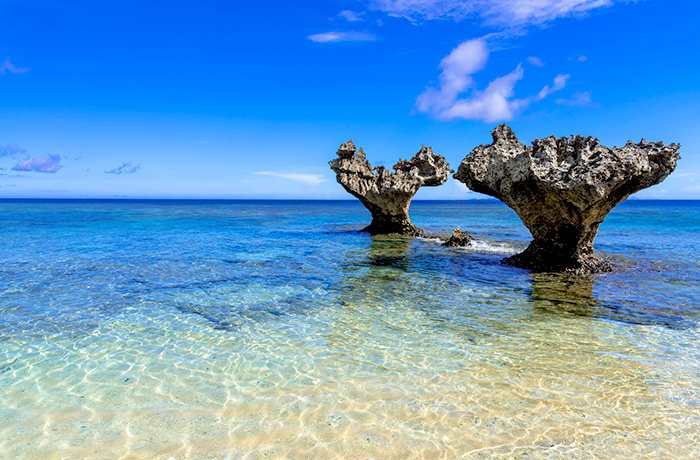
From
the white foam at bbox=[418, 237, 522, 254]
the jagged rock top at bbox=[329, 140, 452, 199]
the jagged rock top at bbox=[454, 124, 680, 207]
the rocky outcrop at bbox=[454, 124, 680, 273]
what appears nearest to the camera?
the jagged rock top at bbox=[454, 124, 680, 207]

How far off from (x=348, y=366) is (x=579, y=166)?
10104mm

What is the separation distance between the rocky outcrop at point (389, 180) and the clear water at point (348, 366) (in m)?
11.5

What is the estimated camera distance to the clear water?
4531 millimetres

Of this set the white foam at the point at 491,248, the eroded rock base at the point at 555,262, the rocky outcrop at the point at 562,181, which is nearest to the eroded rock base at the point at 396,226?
the white foam at the point at 491,248

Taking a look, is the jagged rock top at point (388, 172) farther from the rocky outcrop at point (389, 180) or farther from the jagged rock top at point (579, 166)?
the jagged rock top at point (579, 166)

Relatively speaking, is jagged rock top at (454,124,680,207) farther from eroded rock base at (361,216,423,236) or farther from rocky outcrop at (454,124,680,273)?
eroded rock base at (361,216,423,236)

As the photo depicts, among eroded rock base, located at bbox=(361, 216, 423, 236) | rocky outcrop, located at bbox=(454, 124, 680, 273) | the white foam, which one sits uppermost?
rocky outcrop, located at bbox=(454, 124, 680, 273)

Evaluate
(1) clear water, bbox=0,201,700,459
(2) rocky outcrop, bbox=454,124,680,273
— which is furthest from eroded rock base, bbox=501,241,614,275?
(1) clear water, bbox=0,201,700,459

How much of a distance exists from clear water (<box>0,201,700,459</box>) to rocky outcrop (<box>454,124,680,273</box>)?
1726mm

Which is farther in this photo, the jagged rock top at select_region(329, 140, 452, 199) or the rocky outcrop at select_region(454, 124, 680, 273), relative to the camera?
the jagged rock top at select_region(329, 140, 452, 199)

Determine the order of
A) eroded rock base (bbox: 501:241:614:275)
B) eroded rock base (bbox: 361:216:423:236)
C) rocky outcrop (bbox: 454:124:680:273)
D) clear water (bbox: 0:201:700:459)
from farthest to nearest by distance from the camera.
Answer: eroded rock base (bbox: 361:216:423:236) → eroded rock base (bbox: 501:241:614:275) → rocky outcrop (bbox: 454:124:680:273) → clear water (bbox: 0:201:700:459)

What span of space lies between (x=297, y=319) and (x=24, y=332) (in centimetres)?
531

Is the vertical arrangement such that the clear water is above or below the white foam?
below

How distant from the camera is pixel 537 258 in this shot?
1438cm
